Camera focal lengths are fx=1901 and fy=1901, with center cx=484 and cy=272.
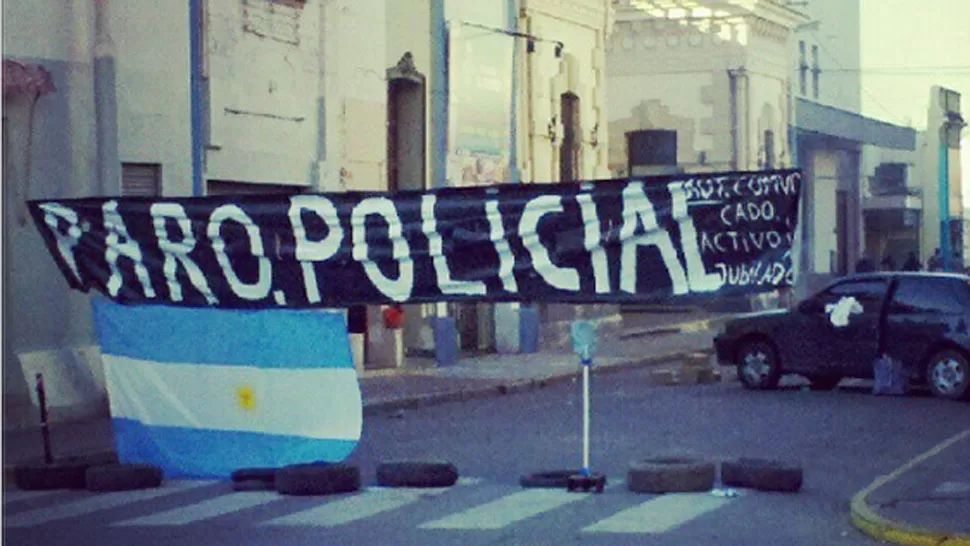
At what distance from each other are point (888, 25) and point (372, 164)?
44.4 metres

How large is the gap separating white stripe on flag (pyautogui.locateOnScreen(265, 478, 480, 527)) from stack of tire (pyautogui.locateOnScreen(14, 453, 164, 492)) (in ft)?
6.14

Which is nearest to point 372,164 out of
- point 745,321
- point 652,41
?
point 745,321

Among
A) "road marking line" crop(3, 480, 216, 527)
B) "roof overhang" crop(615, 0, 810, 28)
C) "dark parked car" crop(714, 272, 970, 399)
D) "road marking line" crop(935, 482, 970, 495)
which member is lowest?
"road marking line" crop(3, 480, 216, 527)

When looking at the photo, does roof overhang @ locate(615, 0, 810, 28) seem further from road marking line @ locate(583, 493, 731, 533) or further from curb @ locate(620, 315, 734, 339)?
road marking line @ locate(583, 493, 731, 533)

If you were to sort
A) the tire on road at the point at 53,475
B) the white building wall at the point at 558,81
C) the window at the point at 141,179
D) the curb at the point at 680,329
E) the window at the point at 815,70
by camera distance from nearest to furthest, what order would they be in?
the tire on road at the point at 53,475
the window at the point at 141,179
the white building wall at the point at 558,81
the curb at the point at 680,329
the window at the point at 815,70

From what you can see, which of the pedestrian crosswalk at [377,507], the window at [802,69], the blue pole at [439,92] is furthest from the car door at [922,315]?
the window at [802,69]

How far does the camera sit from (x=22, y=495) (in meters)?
15.6

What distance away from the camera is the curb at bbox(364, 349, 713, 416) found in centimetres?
2406

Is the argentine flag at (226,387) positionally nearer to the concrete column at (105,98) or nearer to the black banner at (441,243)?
the black banner at (441,243)

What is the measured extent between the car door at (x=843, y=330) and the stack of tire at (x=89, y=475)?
459 inches

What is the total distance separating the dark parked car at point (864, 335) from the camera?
2405 centimetres

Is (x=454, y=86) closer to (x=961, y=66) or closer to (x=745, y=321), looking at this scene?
(x=745, y=321)

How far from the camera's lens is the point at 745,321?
2647 centimetres

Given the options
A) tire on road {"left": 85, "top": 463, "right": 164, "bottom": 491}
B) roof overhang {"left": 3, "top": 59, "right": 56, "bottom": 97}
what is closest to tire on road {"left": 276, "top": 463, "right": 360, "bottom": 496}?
tire on road {"left": 85, "top": 463, "right": 164, "bottom": 491}
